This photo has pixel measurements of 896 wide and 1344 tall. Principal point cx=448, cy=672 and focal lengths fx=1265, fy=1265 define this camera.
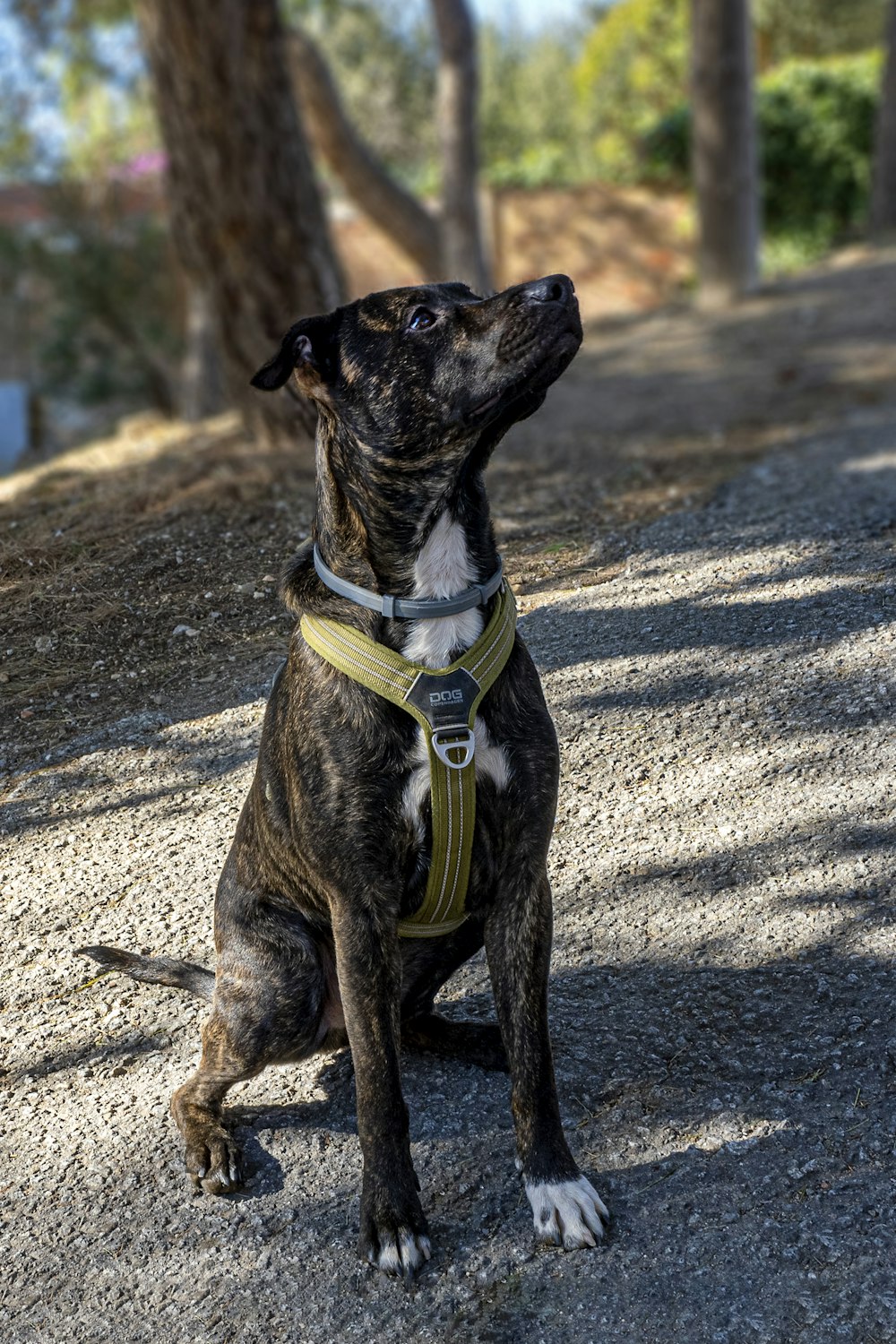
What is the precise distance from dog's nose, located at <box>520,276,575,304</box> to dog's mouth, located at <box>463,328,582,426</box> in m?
0.08

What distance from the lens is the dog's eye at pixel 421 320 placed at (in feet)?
9.75

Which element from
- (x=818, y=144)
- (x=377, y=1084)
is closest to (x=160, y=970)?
(x=377, y=1084)

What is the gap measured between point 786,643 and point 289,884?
2.50m

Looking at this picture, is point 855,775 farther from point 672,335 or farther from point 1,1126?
point 672,335

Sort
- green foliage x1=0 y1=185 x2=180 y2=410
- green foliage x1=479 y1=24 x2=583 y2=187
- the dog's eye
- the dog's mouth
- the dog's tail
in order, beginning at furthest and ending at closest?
green foliage x1=479 y1=24 x2=583 y2=187, green foliage x1=0 y1=185 x2=180 y2=410, the dog's tail, the dog's eye, the dog's mouth

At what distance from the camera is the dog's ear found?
118 inches

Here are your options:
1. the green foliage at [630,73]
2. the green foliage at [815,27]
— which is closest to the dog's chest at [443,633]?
the green foliage at [630,73]

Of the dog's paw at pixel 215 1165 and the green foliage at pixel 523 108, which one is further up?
the green foliage at pixel 523 108

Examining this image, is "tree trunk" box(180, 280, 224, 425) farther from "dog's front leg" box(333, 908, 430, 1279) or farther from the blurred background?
"dog's front leg" box(333, 908, 430, 1279)

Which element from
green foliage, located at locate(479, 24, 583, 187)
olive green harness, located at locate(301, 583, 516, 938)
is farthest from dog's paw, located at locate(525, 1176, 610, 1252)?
green foliage, located at locate(479, 24, 583, 187)

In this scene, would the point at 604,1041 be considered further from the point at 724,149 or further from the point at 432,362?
the point at 724,149

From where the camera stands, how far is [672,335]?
11.0m

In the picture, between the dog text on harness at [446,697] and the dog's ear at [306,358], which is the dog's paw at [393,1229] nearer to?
the dog text on harness at [446,697]

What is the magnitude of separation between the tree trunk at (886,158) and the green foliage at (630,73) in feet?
35.4
